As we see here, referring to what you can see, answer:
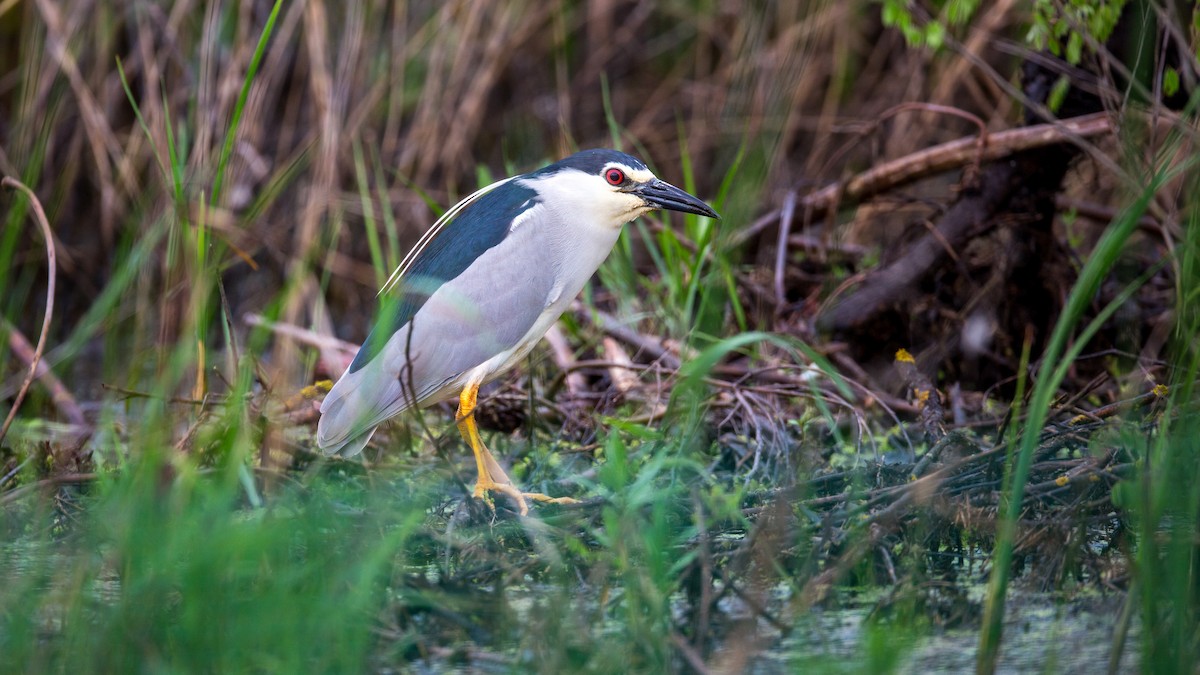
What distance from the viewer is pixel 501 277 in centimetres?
351

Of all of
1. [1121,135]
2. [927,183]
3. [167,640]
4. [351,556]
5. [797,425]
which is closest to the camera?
[167,640]

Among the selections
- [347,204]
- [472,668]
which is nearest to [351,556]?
[472,668]

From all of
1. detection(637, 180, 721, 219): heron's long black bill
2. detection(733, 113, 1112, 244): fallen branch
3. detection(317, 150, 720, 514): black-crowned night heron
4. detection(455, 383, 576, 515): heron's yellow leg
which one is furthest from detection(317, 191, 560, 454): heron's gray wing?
detection(733, 113, 1112, 244): fallen branch

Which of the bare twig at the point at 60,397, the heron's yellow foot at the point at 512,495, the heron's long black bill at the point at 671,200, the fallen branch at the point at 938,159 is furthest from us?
the bare twig at the point at 60,397

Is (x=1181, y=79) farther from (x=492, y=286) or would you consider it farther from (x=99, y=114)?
(x=99, y=114)

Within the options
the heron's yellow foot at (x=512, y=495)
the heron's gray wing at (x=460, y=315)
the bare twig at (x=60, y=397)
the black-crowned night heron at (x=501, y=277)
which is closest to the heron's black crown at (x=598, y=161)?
the black-crowned night heron at (x=501, y=277)

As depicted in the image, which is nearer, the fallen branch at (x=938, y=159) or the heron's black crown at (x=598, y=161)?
the heron's black crown at (x=598, y=161)

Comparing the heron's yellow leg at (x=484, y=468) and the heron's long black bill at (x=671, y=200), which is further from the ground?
the heron's long black bill at (x=671, y=200)

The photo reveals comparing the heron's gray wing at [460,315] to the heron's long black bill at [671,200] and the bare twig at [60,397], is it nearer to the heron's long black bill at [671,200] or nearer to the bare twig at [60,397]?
the heron's long black bill at [671,200]

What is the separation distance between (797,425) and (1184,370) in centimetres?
136

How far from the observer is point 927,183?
6.55 meters

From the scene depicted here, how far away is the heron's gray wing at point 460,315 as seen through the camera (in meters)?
3.39

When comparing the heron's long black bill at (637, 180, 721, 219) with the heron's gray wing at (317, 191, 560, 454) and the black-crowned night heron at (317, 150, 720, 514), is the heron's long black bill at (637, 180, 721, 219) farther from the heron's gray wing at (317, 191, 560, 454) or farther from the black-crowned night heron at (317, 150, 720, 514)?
the heron's gray wing at (317, 191, 560, 454)

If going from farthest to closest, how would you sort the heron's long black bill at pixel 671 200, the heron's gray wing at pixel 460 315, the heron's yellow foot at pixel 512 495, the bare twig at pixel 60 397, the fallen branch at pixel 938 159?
1. the bare twig at pixel 60 397
2. the fallen branch at pixel 938 159
3. the heron's long black bill at pixel 671 200
4. the heron's gray wing at pixel 460 315
5. the heron's yellow foot at pixel 512 495
